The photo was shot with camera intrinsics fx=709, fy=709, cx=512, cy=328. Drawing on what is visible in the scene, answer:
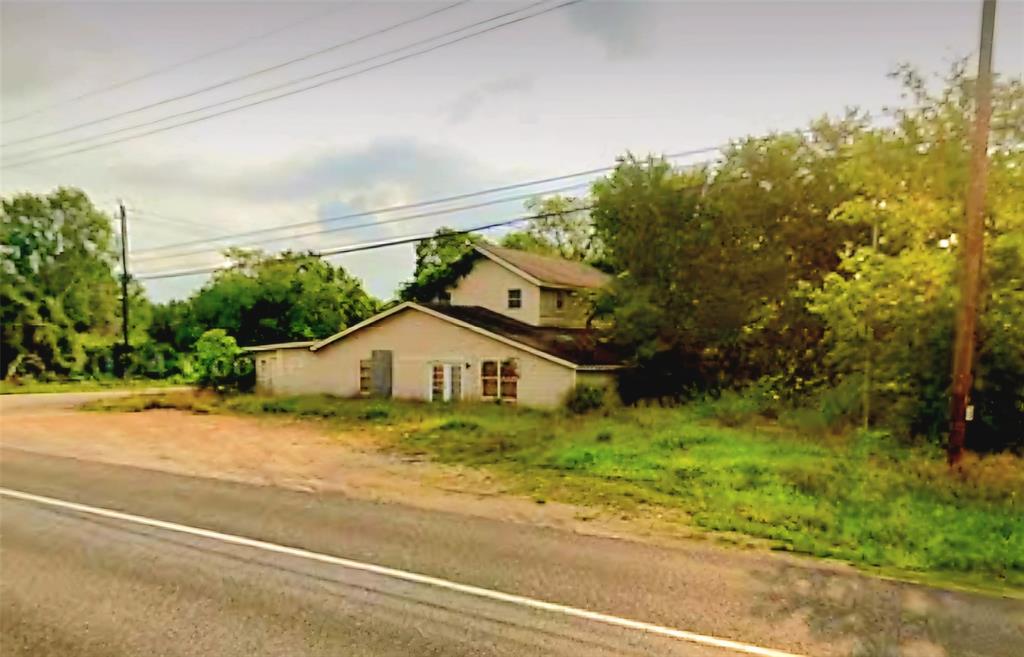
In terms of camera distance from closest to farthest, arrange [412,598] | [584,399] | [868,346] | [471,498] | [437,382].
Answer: [412,598], [471,498], [868,346], [584,399], [437,382]

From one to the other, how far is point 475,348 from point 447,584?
68.1ft

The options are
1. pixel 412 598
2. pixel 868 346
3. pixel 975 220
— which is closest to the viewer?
pixel 412 598

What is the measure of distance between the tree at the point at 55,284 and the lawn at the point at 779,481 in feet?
131

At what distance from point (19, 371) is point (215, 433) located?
37874 millimetres

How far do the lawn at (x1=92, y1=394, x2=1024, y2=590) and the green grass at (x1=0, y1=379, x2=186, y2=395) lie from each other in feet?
102

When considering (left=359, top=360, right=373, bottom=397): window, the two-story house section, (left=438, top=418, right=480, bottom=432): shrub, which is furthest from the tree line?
(left=438, top=418, right=480, bottom=432): shrub

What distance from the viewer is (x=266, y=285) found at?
148ft

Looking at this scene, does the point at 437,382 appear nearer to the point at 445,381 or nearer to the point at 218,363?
the point at 445,381

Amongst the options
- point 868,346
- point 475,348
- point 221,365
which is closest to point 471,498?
point 868,346

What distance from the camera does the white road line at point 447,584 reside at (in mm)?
5727

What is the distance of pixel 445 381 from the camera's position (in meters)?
28.5

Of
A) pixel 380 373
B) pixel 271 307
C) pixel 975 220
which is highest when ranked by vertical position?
pixel 975 220

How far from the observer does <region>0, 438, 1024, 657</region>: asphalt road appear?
5699mm

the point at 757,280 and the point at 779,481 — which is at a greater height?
the point at 757,280
